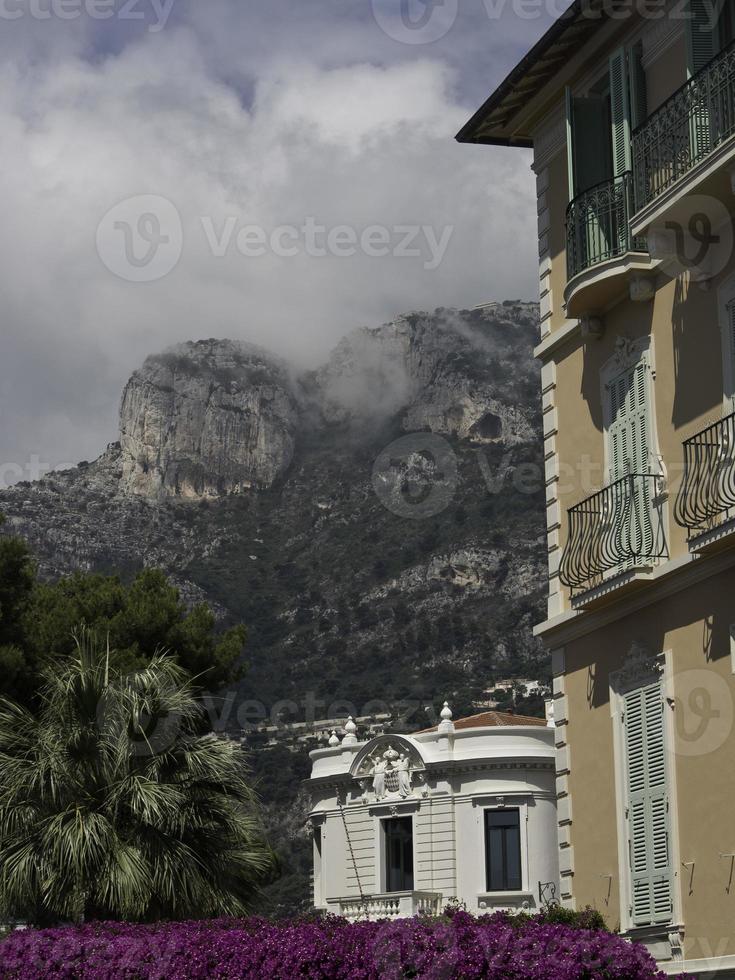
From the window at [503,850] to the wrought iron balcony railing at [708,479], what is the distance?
3015 cm

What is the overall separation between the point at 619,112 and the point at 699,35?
1.48 m

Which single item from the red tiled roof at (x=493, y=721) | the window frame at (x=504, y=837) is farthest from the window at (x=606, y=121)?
the red tiled roof at (x=493, y=721)

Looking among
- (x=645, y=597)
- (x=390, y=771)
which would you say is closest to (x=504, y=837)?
(x=390, y=771)

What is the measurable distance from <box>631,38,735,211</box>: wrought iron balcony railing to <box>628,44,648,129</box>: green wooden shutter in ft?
0.97

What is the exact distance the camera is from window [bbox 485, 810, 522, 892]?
4353 centimetres

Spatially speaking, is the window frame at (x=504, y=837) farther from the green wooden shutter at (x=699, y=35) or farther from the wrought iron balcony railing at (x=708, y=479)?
the green wooden shutter at (x=699, y=35)

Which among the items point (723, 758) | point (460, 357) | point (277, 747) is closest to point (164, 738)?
point (723, 758)

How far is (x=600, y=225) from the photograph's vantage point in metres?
17.0

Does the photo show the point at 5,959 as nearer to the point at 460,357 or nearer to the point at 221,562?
the point at 221,562

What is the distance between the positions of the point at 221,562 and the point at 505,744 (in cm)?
8917

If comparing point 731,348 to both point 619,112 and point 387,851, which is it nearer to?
point 619,112

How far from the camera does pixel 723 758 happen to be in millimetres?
14250

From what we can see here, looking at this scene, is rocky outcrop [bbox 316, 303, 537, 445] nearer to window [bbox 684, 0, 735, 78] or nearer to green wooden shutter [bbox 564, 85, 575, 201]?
green wooden shutter [bbox 564, 85, 575, 201]

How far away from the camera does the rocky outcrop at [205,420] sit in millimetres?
161750
